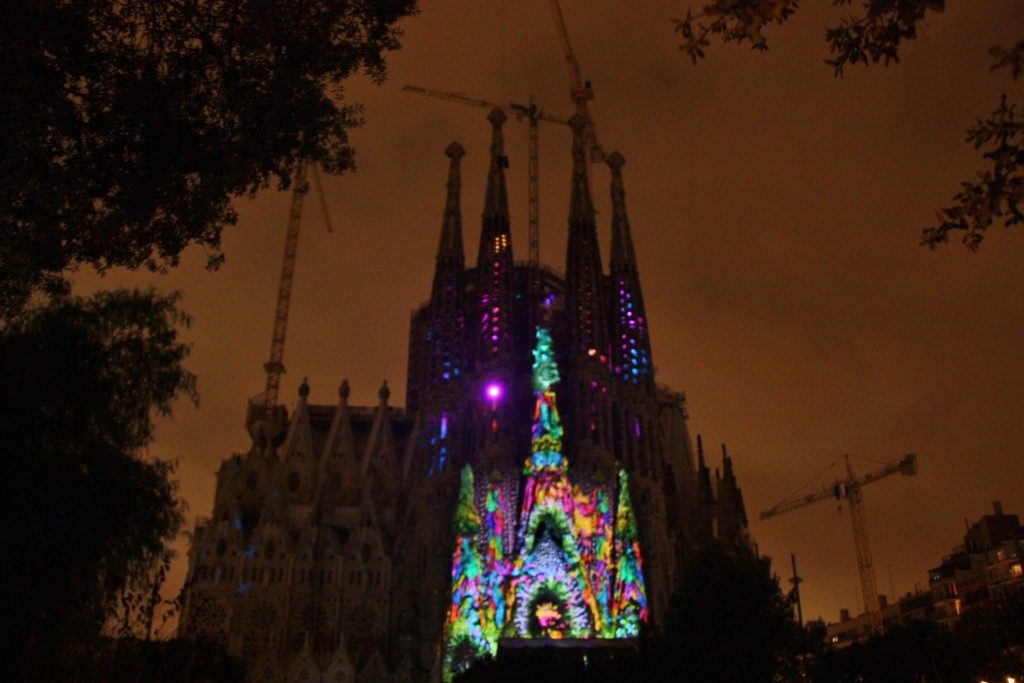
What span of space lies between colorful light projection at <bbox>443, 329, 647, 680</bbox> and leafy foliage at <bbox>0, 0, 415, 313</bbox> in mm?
42890

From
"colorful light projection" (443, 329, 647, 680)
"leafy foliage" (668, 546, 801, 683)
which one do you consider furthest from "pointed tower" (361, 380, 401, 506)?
"leafy foliage" (668, 546, 801, 683)

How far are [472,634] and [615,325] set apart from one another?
2722 centimetres

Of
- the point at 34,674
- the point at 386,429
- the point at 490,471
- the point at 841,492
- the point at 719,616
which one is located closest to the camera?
the point at 34,674

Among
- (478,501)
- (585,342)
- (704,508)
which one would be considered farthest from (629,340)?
(478,501)

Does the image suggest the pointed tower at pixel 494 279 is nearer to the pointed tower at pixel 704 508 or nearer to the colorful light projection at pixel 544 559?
the colorful light projection at pixel 544 559

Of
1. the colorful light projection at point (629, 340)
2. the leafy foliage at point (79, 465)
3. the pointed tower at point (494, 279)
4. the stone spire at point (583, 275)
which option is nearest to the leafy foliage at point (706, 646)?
the leafy foliage at point (79, 465)

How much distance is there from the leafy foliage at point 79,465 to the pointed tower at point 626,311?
48848 millimetres

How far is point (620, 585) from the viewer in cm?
5347

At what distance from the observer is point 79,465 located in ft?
52.6

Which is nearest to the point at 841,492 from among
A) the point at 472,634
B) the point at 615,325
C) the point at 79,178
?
the point at 615,325

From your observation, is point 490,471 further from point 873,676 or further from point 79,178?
point 79,178

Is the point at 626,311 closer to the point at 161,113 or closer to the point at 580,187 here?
the point at 580,187

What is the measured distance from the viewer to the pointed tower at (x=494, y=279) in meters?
63.9

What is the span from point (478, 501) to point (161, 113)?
48392 mm
